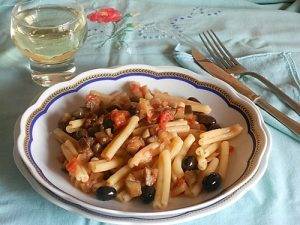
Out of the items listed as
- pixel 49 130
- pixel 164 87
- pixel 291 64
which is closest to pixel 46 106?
pixel 49 130

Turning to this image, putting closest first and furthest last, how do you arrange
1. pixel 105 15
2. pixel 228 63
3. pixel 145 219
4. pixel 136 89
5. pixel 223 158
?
1. pixel 145 219
2. pixel 223 158
3. pixel 136 89
4. pixel 228 63
5. pixel 105 15

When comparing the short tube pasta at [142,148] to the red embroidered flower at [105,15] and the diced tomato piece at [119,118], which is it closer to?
the diced tomato piece at [119,118]

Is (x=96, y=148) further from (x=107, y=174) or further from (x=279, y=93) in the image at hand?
(x=279, y=93)

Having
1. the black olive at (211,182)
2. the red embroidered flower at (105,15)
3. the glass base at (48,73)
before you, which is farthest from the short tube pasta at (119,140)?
the red embroidered flower at (105,15)

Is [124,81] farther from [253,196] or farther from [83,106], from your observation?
[253,196]

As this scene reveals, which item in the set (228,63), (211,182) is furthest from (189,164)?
(228,63)

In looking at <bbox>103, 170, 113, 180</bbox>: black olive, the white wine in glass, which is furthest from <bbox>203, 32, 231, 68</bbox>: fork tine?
<bbox>103, 170, 113, 180</bbox>: black olive
